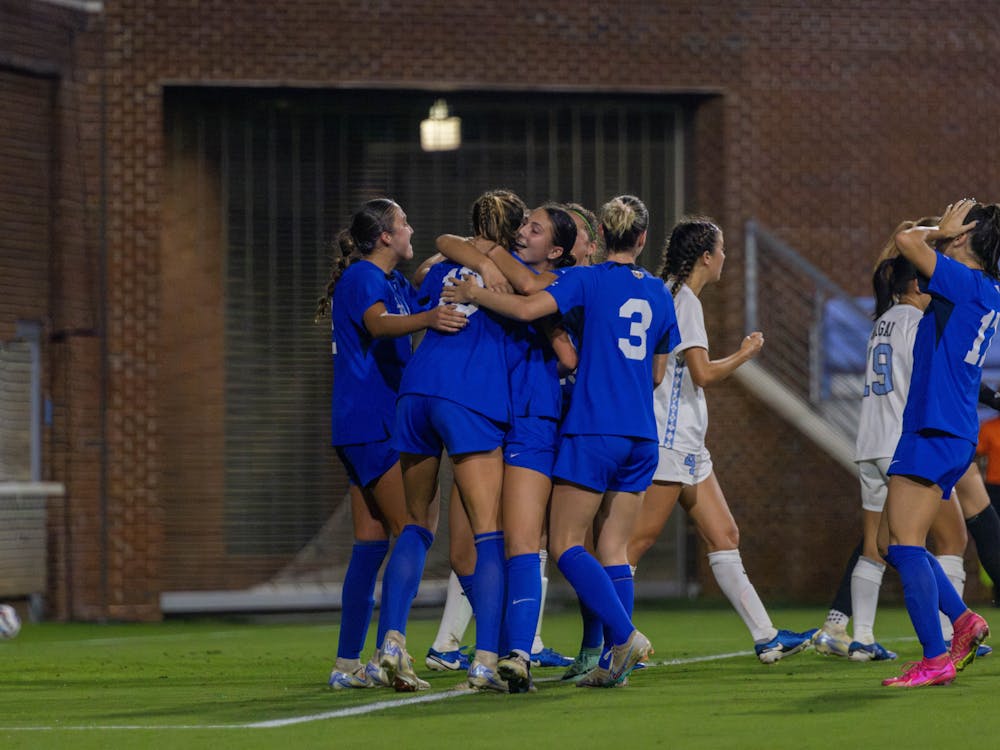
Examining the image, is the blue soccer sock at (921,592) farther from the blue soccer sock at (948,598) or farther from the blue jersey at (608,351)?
the blue jersey at (608,351)

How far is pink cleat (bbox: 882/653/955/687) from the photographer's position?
7.46 meters

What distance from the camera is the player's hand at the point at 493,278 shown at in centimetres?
738

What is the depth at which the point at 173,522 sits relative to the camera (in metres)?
16.5

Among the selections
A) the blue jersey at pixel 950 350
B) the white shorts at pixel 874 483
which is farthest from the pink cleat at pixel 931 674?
the white shorts at pixel 874 483

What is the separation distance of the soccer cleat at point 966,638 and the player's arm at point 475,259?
7.81ft

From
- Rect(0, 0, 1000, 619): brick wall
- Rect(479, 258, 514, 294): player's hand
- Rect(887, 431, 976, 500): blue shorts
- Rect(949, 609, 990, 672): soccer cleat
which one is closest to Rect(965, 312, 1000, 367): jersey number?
Rect(887, 431, 976, 500): blue shorts

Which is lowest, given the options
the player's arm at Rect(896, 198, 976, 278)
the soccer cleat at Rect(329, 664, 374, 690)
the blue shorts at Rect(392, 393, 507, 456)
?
the soccer cleat at Rect(329, 664, 374, 690)

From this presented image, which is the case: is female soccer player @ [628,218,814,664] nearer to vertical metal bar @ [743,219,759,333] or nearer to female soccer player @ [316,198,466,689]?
female soccer player @ [316,198,466,689]

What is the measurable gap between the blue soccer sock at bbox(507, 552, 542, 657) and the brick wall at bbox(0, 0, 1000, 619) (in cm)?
912

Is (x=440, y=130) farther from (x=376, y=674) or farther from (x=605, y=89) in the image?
(x=376, y=674)

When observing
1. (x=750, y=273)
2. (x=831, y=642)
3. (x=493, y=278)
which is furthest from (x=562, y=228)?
(x=750, y=273)

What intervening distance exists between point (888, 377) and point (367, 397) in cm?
299

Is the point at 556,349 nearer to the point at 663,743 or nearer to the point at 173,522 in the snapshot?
the point at 663,743

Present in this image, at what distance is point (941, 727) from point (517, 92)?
453 inches
